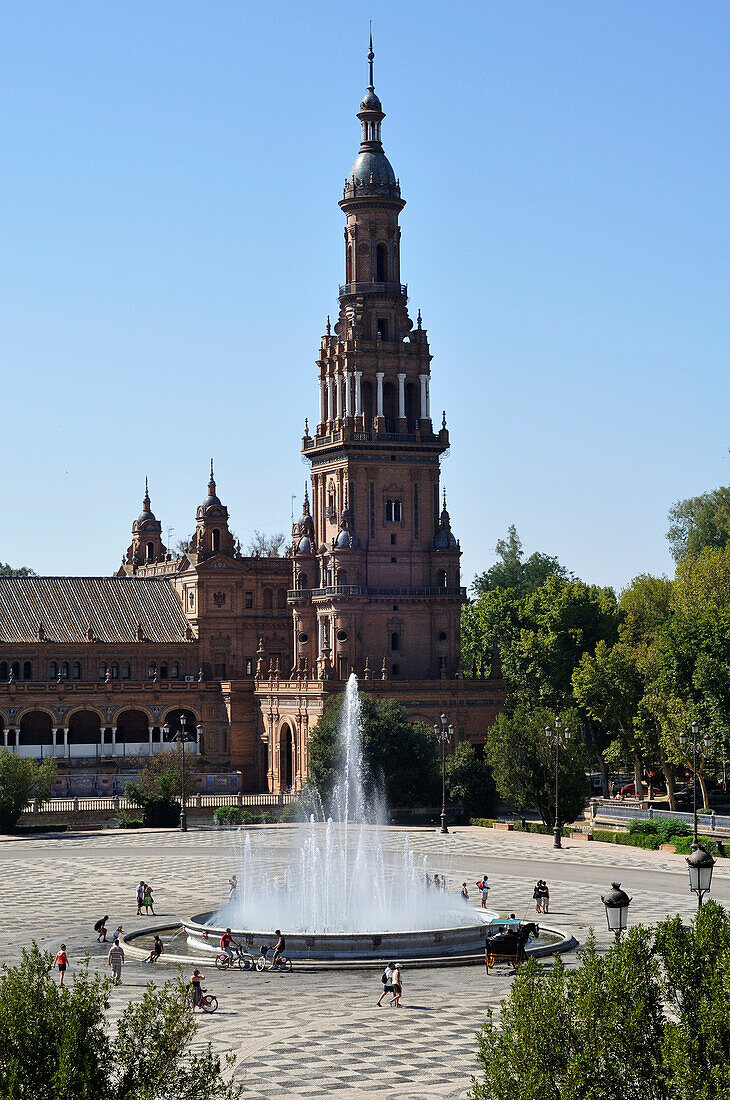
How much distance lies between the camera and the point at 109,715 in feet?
347

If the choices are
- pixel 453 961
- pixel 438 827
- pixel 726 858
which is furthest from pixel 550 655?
pixel 453 961

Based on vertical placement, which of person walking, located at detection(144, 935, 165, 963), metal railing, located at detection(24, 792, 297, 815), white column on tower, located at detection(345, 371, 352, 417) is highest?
white column on tower, located at detection(345, 371, 352, 417)

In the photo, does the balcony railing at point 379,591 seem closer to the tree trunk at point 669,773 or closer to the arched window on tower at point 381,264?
the arched window on tower at point 381,264

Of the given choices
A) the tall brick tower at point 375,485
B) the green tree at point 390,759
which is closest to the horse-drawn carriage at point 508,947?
the green tree at point 390,759

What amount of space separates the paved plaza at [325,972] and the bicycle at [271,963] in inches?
15.1

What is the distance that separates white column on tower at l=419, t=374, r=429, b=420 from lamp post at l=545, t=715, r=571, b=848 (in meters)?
31.0

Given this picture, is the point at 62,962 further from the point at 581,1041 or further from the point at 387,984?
the point at 581,1041

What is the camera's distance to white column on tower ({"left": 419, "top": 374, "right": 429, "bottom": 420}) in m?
103

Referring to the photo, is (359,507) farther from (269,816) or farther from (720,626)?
(720,626)

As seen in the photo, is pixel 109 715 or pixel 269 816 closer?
pixel 269 816

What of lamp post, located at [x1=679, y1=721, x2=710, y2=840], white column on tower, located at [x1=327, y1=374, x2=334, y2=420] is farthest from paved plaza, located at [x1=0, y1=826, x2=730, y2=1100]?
white column on tower, located at [x1=327, y1=374, x2=334, y2=420]

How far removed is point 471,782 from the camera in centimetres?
8425

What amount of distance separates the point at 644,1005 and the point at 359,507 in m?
80.1

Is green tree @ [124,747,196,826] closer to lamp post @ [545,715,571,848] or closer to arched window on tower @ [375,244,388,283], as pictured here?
lamp post @ [545,715,571,848]
